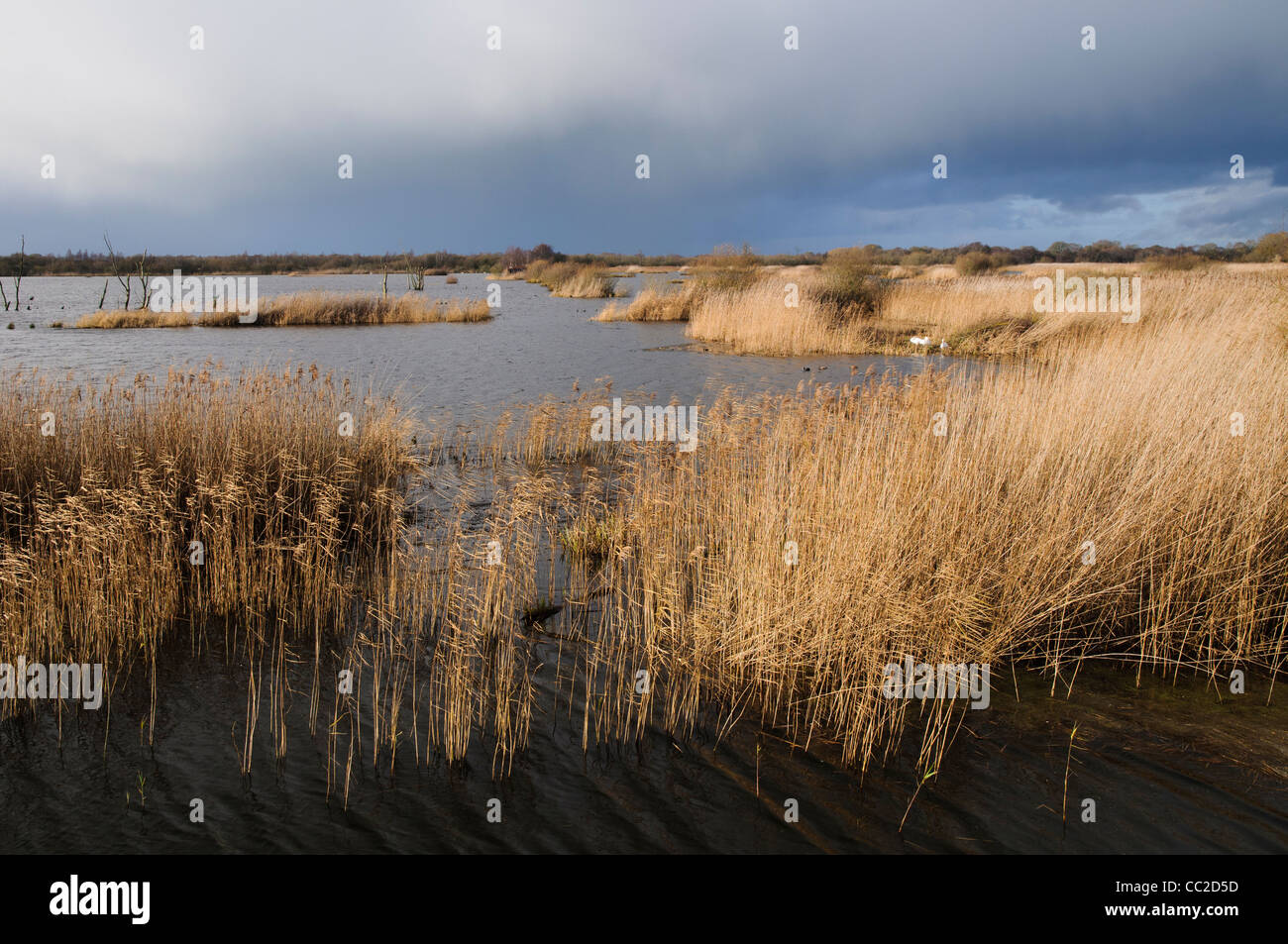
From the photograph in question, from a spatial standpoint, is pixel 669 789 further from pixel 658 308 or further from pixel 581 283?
pixel 581 283

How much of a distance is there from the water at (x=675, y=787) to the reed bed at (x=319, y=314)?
1085 inches

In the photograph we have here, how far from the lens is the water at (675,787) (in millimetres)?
3898

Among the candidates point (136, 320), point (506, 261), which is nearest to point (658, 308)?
point (136, 320)

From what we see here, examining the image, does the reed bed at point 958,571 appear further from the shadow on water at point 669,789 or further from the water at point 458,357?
the water at point 458,357

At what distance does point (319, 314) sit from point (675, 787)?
30.3 meters

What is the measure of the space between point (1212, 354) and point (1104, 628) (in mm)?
4828

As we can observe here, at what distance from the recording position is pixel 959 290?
83.7ft

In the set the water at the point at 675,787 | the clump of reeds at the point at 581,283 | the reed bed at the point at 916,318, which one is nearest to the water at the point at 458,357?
the reed bed at the point at 916,318

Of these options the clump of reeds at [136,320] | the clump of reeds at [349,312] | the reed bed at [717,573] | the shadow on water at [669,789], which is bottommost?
the shadow on water at [669,789]

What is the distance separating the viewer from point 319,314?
30.5 m

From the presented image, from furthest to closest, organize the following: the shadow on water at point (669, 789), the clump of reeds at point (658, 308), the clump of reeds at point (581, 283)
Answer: the clump of reeds at point (581, 283)
the clump of reeds at point (658, 308)
the shadow on water at point (669, 789)
